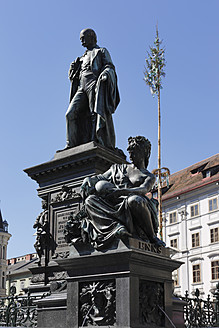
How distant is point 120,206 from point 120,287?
3.34ft

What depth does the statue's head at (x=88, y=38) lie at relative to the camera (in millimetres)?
10688

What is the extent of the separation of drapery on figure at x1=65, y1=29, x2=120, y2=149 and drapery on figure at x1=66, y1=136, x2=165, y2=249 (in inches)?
101

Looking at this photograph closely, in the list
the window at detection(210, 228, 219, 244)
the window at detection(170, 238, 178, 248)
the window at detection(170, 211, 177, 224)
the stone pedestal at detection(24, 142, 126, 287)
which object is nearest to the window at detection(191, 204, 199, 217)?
the window at detection(170, 211, 177, 224)

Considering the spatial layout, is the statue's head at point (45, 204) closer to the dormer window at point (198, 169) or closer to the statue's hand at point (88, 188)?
the statue's hand at point (88, 188)

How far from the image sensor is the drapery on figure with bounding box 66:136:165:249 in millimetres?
6336

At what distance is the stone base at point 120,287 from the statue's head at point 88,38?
5467mm

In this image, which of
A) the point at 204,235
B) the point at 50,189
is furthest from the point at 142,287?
the point at 204,235

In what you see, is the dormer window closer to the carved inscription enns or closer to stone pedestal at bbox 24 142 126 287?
stone pedestal at bbox 24 142 126 287

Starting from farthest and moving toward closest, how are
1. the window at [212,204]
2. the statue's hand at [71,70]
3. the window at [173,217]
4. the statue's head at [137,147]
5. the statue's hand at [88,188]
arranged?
the window at [173,217] → the window at [212,204] → the statue's hand at [71,70] → the statue's head at [137,147] → the statue's hand at [88,188]

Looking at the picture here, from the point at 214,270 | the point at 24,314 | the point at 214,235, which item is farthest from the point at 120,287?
the point at 214,235

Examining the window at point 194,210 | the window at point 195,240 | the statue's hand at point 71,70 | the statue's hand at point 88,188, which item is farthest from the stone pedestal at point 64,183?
the window at point 194,210

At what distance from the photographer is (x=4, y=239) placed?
3115 inches

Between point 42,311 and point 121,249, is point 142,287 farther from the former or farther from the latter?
point 42,311

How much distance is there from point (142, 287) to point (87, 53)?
5.87 meters
